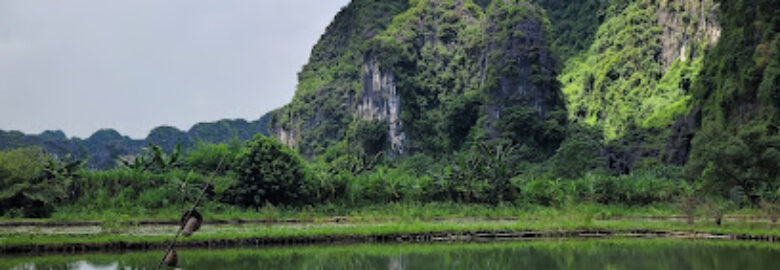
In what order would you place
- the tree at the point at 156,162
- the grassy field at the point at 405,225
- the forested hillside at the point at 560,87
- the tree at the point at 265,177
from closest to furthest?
the grassy field at the point at 405,225, the tree at the point at 265,177, the tree at the point at 156,162, the forested hillside at the point at 560,87

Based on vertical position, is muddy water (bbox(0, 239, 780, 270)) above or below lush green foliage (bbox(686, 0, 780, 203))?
below

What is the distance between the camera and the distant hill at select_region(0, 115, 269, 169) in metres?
97.1

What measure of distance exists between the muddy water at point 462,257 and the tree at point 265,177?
10.7 m

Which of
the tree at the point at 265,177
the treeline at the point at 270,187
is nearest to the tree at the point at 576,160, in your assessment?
the treeline at the point at 270,187

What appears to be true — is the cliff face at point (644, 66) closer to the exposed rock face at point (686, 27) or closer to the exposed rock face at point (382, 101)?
the exposed rock face at point (686, 27)

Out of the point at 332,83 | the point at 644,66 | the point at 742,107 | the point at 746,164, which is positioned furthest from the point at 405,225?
the point at 332,83

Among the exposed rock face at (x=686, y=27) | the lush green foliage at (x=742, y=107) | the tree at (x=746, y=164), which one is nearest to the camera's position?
the tree at (x=746, y=164)

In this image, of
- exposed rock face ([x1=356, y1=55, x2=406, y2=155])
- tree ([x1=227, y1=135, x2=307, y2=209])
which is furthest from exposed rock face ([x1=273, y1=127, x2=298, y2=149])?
tree ([x1=227, y1=135, x2=307, y2=209])

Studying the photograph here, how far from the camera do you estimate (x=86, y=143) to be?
13638 centimetres

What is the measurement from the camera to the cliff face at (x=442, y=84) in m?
79.2

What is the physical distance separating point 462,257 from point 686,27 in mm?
67466

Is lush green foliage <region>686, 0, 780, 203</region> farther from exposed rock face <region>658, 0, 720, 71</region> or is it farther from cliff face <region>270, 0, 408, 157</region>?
cliff face <region>270, 0, 408, 157</region>

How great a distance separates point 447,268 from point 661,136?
50.5 meters

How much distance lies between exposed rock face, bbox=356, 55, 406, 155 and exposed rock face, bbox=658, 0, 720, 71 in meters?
31.4
